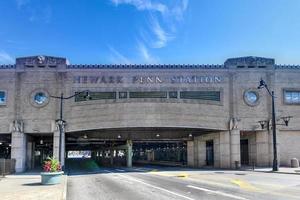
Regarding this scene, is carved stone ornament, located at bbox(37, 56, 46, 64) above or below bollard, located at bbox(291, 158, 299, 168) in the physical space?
above

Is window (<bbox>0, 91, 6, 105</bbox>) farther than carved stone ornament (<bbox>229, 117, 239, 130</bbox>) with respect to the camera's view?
No

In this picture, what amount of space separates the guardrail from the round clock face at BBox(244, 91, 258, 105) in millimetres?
27651

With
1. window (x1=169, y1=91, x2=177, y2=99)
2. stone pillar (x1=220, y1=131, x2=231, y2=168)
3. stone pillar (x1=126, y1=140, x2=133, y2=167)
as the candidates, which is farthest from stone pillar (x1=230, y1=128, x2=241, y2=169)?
stone pillar (x1=126, y1=140, x2=133, y2=167)

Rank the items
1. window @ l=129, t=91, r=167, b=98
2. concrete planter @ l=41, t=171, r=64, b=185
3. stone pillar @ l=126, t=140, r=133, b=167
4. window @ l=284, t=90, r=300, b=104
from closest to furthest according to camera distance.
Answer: concrete planter @ l=41, t=171, r=64, b=185
window @ l=129, t=91, r=167, b=98
window @ l=284, t=90, r=300, b=104
stone pillar @ l=126, t=140, r=133, b=167

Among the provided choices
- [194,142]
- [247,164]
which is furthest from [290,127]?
[194,142]

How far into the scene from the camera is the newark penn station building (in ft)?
163

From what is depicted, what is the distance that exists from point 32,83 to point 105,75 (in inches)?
336

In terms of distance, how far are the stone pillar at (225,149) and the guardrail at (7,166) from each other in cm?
2403


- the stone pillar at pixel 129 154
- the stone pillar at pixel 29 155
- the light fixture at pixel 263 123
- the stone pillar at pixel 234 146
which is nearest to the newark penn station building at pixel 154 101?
the stone pillar at pixel 234 146

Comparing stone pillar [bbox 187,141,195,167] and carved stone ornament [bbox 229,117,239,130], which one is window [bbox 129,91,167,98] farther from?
stone pillar [bbox 187,141,195,167]

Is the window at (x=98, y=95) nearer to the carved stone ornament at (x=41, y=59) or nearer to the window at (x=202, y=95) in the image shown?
the carved stone ornament at (x=41, y=59)

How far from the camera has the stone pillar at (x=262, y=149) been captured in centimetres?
5188

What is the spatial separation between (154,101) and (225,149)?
10.4 metres

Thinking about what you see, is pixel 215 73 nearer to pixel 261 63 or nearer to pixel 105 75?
pixel 261 63
